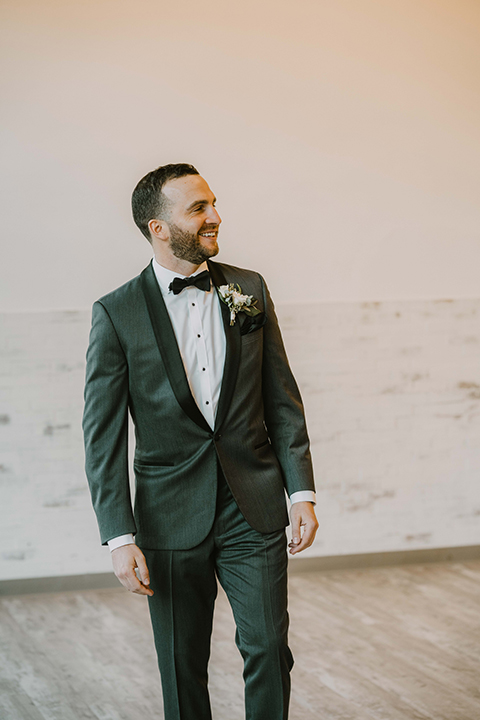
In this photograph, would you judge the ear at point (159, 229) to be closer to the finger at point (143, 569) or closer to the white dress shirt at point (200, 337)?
the white dress shirt at point (200, 337)

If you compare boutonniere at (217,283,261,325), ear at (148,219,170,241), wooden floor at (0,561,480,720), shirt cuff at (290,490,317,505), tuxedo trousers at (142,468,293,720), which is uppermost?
ear at (148,219,170,241)

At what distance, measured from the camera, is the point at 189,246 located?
1.88 metres

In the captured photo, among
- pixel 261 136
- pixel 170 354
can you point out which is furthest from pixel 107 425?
pixel 261 136

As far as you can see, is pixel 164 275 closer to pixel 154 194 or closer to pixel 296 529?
pixel 154 194

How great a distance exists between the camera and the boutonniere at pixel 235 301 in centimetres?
192

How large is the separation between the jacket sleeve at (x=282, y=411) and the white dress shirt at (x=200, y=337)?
80 mm

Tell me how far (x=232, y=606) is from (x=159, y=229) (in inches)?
39.9

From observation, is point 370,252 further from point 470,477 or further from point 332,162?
point 470,477

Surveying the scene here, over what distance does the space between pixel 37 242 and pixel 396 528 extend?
103 inches

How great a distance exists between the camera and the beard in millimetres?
1869

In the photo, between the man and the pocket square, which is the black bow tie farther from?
the pocket square

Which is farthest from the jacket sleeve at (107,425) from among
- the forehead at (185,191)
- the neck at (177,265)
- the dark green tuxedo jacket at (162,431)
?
the forehead at (185,191)

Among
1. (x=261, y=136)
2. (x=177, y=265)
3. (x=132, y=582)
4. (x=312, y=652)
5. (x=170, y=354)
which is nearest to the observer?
(x=132, y=582)

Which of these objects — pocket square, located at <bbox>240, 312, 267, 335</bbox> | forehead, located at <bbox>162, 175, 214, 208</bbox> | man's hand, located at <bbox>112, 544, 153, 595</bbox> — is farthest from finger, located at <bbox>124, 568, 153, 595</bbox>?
forehead, located at <bbox>162, 175, 214, 208</bbox>
